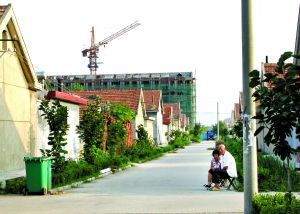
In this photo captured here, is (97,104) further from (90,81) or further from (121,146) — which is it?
(90,81)

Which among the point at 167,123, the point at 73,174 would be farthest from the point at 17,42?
the point at 167,123

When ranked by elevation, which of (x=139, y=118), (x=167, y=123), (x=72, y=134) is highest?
(x=139, y=118)

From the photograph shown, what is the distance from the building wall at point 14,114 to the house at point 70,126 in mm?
1105

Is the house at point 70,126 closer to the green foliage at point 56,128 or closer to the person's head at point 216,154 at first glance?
the green foliage at point 56,128

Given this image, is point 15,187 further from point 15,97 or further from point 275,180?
point 15,97

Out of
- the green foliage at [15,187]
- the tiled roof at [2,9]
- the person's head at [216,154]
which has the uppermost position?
the tiled roof at [2,9]

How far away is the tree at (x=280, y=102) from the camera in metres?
6.53

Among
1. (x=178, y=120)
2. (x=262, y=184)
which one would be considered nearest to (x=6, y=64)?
(x=262, y=184)

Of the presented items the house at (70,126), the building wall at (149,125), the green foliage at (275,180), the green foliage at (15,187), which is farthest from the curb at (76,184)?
the building wall at (149,125)

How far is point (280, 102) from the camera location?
21.7 ft

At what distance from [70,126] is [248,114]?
23.7m

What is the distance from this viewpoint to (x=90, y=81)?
169 meters

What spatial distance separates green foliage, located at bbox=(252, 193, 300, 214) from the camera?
811 centimetres

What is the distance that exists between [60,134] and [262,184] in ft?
21.6
